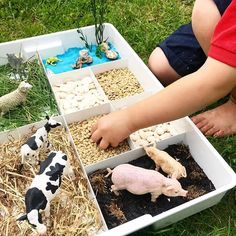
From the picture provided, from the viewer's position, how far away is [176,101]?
1315 mm

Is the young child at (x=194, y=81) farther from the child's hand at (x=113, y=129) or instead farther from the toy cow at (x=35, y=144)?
the toy cow at (x=35, y=144)

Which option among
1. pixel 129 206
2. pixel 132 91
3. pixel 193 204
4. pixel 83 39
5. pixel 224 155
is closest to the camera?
pixel 193 204

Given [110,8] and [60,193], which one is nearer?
[60,193]

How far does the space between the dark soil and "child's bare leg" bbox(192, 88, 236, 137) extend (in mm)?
228

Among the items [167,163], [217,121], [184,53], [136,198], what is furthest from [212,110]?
[136,198]

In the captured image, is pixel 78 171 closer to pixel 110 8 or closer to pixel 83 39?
pixel 83 39

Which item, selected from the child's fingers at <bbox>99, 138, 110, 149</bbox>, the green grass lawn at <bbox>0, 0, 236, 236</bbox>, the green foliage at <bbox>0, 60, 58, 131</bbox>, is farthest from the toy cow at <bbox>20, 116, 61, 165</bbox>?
the green grass lawn at <bbox>0, 0, 236, 236</bbox>

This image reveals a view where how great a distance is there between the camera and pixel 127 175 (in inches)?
52.7

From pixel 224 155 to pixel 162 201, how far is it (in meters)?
0.38

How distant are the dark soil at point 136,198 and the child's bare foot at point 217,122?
23cm

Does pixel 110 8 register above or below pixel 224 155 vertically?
above

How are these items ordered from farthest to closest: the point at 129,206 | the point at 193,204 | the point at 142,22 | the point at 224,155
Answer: the point at 142,22
the point at 224,155
the point at 129,206
the point at 193,204

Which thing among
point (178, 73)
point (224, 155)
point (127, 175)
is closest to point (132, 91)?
point (178, 73)

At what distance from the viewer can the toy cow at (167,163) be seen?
1.42 m
